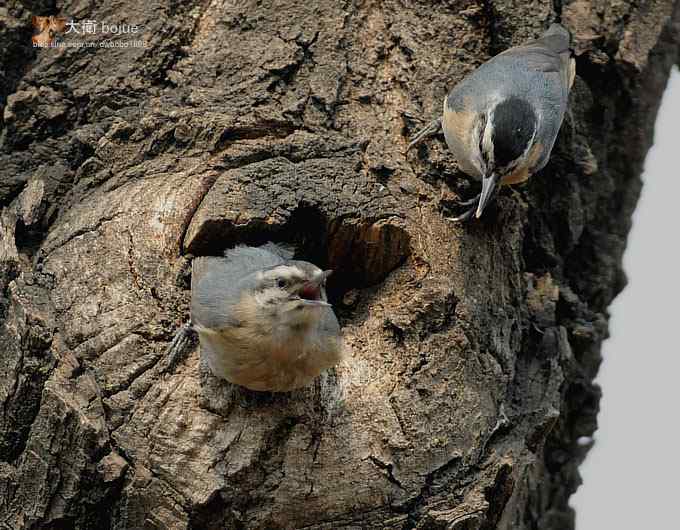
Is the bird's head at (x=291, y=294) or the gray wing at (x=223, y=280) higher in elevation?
the bird's head at (x=291, y=294)

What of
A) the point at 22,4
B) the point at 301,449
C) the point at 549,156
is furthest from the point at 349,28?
the point at 301,449

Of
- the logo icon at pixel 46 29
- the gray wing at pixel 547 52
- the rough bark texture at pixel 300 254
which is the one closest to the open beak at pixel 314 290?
the rough bark texture at pixel 300 254

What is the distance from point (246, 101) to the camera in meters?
3.62

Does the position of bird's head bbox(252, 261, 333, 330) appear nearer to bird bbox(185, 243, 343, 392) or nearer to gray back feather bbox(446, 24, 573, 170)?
bird bbox(185, 243, 343, 392)

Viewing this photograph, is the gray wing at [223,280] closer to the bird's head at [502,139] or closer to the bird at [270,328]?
the bird at [270,328]

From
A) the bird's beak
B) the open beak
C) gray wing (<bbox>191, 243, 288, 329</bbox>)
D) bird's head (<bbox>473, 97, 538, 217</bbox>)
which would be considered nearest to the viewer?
the open beak

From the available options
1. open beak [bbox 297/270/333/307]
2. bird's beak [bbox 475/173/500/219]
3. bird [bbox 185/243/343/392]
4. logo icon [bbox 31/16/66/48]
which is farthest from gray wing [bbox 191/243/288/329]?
logo icon [bbox 31/16/66/48]

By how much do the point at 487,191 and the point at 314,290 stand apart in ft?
2.81

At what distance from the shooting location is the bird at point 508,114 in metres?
3.68

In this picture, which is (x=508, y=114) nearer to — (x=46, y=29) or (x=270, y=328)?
(x=270, y=328)

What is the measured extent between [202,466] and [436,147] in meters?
1.46

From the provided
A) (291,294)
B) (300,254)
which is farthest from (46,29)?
(291,294)

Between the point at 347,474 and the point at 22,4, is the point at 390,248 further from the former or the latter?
the point at 22,4

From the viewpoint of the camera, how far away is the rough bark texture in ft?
9.96
